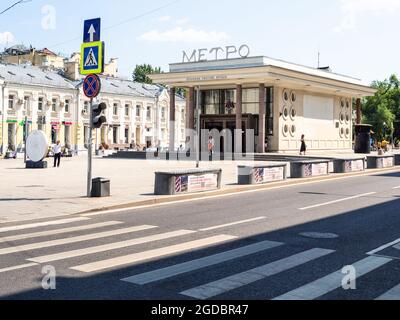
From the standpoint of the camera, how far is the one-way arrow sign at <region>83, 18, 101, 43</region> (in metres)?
14.8

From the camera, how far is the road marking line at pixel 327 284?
5.95 meters

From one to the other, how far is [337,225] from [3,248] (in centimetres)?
680

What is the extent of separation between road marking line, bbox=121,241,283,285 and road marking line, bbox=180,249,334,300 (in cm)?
65

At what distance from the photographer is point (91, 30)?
14.9m

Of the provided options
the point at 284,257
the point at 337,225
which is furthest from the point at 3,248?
the point at 337,225

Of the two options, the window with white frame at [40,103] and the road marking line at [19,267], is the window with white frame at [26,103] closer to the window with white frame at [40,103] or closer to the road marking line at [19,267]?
the window with white frame at [40,103]

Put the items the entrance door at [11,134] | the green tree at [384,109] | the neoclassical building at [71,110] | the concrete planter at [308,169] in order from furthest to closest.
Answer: the green tree at [384,109] < the neoclassical building at [71,110] < the entrance door at [11,134] < the concrete planter at [308,169]

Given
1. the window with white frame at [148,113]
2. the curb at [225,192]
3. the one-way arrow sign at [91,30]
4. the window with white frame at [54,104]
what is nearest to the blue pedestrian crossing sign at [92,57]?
the one-way arrow sign at [91,30]

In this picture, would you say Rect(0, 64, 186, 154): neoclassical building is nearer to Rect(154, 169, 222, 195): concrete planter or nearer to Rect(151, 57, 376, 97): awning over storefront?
Rect(151, 57, 376, 97): awning over storefront

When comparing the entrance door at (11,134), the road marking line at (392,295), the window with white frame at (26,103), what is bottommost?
the road marking line at (392,295)

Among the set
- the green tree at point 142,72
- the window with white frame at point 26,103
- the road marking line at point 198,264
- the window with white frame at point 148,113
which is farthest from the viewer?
the green tree at point 142,72

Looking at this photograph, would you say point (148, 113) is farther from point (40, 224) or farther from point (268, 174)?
point (40, 224)

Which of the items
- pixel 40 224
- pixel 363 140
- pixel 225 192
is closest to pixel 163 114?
pixel 363 140

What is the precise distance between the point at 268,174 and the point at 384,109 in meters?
73.7
